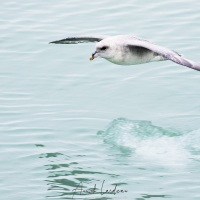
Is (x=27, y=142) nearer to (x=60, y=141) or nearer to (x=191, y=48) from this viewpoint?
(x=60, y=141)

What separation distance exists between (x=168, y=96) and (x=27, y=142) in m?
4.15

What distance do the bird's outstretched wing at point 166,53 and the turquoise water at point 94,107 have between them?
2.35 metres

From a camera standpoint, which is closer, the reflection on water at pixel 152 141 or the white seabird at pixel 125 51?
the white seabird at pixel 125 51

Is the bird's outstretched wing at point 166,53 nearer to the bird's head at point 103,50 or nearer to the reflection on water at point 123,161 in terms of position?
the bird's head at point 103,50

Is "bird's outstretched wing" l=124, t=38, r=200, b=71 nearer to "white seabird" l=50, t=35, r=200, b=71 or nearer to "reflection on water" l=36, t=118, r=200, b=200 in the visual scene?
"white seabird" l=50, t=35, r=200, b=71

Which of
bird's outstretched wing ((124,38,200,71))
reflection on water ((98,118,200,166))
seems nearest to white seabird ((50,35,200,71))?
bird's outstretched wing ((124,38,200,71))

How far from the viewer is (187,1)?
111 ft

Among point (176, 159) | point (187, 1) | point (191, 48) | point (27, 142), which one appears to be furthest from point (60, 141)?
point (187, 1)

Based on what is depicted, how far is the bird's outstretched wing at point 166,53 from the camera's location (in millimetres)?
22453

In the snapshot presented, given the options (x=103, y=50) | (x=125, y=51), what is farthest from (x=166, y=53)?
(x=103, y=50)

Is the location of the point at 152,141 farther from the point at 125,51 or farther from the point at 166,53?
the point at 166,53

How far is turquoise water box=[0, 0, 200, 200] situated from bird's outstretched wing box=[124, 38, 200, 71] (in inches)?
92.7

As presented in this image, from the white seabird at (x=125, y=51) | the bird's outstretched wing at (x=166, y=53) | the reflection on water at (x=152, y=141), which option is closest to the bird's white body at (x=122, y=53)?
the white seabird at (x=125, y=51)

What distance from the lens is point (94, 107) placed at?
27641 millimetres
